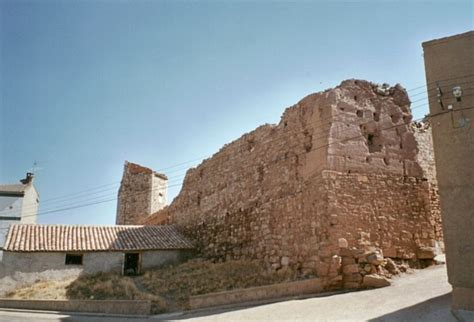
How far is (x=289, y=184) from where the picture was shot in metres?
13.7

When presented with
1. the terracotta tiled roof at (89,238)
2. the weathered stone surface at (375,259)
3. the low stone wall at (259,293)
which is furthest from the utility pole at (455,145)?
the terracotta tiled roof at (89,238)

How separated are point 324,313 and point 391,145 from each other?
6400 millimetres

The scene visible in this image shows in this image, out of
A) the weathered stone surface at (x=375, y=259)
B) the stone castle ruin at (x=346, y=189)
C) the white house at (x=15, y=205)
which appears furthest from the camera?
the white house at (x=15, y=205)

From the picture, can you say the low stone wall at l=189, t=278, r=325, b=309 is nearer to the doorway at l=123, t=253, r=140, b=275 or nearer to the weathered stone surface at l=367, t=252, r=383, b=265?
the weathered stone surface at l=367, t=252, r=383, b=265

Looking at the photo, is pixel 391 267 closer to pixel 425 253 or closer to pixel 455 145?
pixel 425 253

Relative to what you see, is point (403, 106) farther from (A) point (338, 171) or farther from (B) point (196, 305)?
(B) point (196, 305)

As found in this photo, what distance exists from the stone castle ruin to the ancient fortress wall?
0.10 ft

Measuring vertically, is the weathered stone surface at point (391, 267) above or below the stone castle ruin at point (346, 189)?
below

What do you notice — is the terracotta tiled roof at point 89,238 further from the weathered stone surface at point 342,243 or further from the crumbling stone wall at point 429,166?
the crumbling stone wall at point 429,166

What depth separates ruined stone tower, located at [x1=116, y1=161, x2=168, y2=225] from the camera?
31.1m

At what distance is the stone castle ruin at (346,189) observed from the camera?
11500mm

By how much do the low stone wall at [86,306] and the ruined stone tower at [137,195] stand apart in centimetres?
1679

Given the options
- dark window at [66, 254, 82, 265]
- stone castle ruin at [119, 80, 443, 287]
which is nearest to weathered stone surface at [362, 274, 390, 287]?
stone castle ruin at [119, 80, 443, 287]

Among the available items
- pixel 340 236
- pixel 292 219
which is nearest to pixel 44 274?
pixel 292 219
